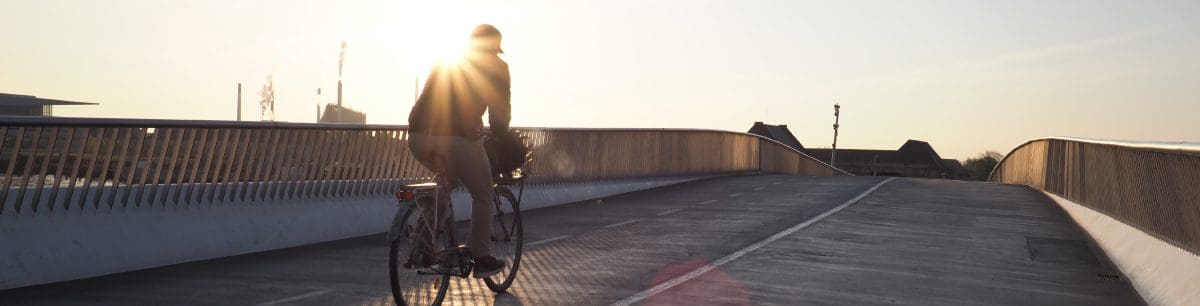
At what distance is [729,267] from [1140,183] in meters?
3.97

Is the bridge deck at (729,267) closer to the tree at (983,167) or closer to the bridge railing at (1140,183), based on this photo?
the bridge railing at (1140,183)

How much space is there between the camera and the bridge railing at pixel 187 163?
1013 cm

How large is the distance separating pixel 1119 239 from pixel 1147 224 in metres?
1.30

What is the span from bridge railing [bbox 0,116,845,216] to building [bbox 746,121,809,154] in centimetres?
13609

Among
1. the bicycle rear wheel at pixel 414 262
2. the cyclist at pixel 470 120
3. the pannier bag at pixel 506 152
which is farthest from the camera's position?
the pannier bag at pixel 506 152

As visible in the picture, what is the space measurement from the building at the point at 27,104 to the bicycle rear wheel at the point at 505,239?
85906 millimetres

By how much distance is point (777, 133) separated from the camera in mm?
162250

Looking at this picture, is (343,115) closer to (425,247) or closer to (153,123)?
(153,123)

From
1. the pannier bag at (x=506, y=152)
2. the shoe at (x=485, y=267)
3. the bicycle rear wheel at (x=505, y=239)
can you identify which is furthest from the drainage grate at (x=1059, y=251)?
the shoe at (x=485, y=267)

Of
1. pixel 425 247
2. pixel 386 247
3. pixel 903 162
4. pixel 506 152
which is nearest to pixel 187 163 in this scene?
pixel 386 247

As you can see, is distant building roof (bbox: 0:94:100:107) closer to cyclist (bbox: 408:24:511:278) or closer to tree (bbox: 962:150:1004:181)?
cyclist (bbox: 408:24:511:278)

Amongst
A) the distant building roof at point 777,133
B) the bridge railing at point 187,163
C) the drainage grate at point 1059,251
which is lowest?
the drainage grate at point 1059,251

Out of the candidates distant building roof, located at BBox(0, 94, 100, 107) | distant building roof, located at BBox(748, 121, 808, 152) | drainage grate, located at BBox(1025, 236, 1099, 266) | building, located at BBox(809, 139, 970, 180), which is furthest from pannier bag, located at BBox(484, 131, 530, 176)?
building, located at BBox(809, 139, 970, 180)

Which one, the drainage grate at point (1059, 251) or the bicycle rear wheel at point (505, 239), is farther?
the drainage grate at point (1059, 251)
